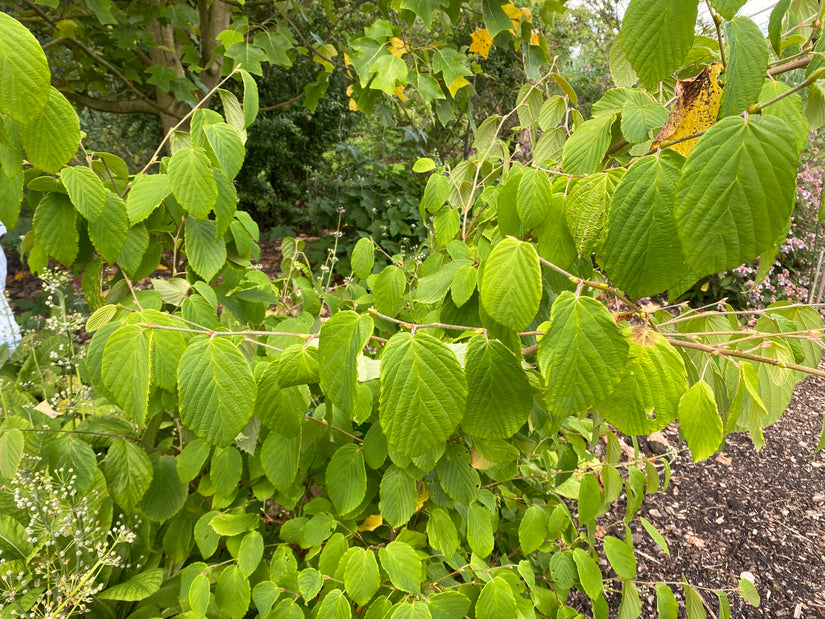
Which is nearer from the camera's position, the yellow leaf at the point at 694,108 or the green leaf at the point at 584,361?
the green leaf at the point at 584,361

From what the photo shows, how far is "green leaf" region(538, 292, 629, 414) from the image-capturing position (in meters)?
0.55

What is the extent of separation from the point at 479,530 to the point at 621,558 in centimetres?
45

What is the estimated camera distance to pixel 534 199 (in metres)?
0.75

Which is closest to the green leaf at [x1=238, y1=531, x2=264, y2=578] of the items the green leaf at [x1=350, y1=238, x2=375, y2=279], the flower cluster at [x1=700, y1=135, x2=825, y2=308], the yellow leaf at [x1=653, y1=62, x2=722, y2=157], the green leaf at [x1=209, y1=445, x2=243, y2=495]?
the green leaf at [x1=209, y1=445, x2=243, y2=495]

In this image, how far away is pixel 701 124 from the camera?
0.66 meters

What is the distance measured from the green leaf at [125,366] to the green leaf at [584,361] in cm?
58

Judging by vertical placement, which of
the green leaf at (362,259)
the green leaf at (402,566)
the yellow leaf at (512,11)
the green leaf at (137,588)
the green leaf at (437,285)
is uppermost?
the yellow leaf at (512,11)

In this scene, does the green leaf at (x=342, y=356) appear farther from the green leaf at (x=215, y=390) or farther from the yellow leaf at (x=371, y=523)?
the yellow leaf at (x=371, y=523)

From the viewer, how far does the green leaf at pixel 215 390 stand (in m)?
0.69

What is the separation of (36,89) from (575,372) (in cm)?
79

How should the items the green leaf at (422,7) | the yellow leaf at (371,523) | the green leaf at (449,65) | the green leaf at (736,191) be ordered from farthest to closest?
the green leaf at (449,65)
the green leaf at (422,7)
the yellow leaf at (371,523)
the green leaf at (736,191)

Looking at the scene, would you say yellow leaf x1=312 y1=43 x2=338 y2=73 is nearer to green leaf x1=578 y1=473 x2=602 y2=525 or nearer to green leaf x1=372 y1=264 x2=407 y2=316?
green leaf x1=372 y1=264 x2=407 y2=316

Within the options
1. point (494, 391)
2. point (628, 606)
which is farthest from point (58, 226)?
point (628, 606)

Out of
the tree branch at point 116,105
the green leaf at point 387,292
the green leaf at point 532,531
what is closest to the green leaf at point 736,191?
the green leaf at point 387,292
